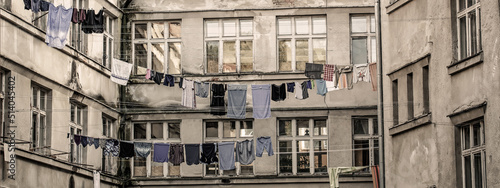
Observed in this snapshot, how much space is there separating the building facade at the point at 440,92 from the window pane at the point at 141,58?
10172 mm

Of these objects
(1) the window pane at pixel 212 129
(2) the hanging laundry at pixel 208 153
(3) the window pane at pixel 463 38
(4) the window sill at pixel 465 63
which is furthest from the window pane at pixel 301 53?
(3) the window pane at pixel 463 38

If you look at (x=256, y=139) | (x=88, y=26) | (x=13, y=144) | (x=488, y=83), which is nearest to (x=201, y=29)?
(x=256, y=139)

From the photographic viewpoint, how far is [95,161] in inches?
1253

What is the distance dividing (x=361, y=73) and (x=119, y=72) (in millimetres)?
6843

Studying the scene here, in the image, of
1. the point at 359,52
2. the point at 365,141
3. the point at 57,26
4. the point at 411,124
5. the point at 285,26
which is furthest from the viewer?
the point at 285,26

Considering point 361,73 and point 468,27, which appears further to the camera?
point 361,73

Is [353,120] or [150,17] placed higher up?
[150,17]

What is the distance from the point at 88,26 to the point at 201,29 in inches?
346

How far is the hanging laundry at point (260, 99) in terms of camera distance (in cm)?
3184

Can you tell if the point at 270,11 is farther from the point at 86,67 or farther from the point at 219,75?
Result: the point at 86,67

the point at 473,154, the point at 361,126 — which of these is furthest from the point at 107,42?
the point at 473,154

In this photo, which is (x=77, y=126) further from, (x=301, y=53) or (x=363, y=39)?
(x=363, y=39)

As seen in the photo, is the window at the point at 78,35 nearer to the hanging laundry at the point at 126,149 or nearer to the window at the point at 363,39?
the hanging laundry at the point at 126,149

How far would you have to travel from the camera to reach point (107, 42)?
33.7m
